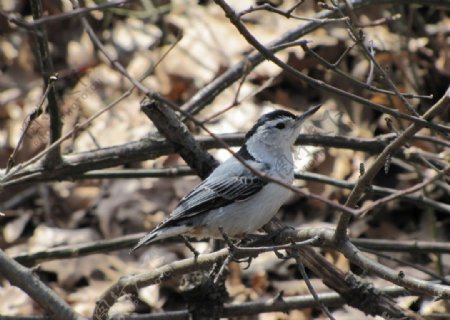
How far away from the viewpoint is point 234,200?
195 inches

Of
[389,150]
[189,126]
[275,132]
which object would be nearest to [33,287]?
[275,132]

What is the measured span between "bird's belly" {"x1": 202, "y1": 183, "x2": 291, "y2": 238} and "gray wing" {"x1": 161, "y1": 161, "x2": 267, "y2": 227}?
1.6 inches

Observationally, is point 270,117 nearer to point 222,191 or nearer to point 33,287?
point 222,191

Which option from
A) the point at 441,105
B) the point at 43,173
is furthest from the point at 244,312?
the point at 441,105

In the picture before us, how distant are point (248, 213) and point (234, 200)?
0.47ft

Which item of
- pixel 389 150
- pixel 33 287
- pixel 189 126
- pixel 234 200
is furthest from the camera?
pixel 189 126

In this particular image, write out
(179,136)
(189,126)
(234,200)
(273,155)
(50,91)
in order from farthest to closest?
(189,126)
(273,155)
(234,200)
(179,136)
(50,91)

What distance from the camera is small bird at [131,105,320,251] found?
4770 millimetres

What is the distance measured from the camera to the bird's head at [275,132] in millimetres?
5281

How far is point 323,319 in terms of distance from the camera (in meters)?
5.73

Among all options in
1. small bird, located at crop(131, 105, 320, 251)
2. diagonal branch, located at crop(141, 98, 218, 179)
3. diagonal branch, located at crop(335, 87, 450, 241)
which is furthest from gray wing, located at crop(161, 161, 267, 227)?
diagonal branch, located at crop(335, 87, 450, 241)

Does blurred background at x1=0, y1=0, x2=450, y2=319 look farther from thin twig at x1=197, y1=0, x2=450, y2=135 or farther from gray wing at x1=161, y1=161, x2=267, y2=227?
thin twig at x1=197, y1=0, x2=450, y2=135

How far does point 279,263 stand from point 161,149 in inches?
59.4

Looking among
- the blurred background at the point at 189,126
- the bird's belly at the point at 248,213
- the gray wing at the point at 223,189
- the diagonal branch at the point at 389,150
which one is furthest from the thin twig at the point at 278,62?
Answer: the blurred background at the point at 189,126
